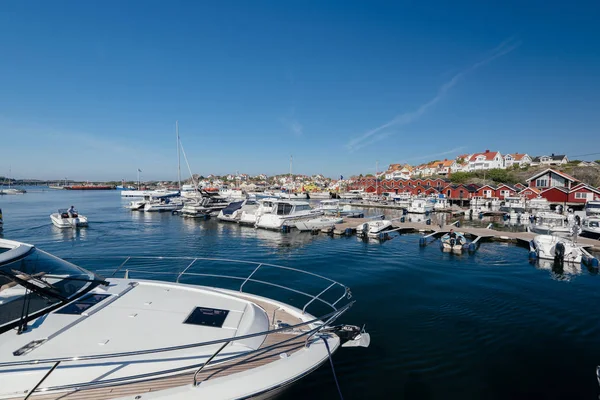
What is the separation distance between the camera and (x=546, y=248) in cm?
1892

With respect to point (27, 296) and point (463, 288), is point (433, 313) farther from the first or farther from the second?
point (27, 296)

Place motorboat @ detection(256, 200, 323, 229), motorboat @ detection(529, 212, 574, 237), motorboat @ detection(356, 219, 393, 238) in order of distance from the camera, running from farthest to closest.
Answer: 1. motorboat @ detection(256, 200, 323, 229)
2. motorboat @ detection(356, 219, 393, 238)
3. motorboat @ detection(529, 212, 574, 237)

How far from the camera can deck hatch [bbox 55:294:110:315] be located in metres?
4.82

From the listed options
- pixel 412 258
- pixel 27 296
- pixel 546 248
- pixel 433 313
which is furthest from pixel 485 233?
pixel 27 296

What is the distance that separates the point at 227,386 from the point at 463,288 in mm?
12675

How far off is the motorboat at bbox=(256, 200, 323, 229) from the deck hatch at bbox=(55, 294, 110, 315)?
26.1 metres

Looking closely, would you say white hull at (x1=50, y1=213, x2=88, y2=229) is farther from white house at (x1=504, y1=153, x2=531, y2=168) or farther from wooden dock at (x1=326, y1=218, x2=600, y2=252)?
white house at (x1=504, y1=153, x2=531, y2=168)

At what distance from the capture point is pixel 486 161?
314 feet

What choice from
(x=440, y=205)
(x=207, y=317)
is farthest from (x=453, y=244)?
(x=440, y=205)

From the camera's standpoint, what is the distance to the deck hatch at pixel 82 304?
Answer: 4824mm

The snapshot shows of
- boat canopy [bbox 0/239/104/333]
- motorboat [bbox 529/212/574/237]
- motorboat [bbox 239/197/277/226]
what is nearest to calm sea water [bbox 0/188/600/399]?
boat canopy [bbox 0/239/104/333]

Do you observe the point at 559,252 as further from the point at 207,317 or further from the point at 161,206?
the point at 161,206

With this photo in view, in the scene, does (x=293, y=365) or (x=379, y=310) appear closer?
(x=293, y=365)

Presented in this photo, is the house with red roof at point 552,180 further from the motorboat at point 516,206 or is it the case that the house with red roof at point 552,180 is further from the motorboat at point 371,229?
the motorboat at point 371,229
